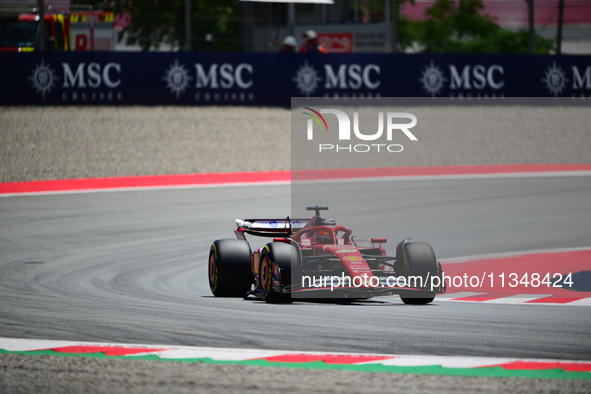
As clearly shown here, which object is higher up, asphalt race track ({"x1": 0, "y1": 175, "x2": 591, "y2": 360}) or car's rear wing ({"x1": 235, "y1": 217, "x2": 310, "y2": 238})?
car's rear wing ({"x1": 235, "y1": 217, "x2": 310, "y2": 238})

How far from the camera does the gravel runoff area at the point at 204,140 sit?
21.1 meters

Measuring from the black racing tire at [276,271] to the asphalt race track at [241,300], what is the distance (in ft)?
0.48

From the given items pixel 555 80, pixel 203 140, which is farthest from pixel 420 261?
pixel 555 80

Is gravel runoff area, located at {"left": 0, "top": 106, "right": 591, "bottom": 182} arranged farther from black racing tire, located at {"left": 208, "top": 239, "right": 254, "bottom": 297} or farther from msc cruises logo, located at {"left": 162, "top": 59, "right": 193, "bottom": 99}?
black racing tire, located at {"left": 208, "top": 239, "right": 254, "bottom": 297}

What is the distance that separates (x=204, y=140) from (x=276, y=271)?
15.5 meters

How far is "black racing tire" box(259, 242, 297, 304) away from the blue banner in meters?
15.4

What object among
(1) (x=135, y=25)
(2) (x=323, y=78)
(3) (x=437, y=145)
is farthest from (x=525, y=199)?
(1) (x=135, y=25)

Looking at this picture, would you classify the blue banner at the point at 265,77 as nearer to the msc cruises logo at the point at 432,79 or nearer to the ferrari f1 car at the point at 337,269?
the msc cruises logo at the point at 432,79

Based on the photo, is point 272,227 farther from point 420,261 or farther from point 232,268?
point 420,261

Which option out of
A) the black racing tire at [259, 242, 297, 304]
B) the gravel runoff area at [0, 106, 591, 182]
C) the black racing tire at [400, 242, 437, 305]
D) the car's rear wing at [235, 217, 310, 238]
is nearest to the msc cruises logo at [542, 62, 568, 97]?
the gravel runoff area at [0, 106, 591, 182]

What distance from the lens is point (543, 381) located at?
5.71 m

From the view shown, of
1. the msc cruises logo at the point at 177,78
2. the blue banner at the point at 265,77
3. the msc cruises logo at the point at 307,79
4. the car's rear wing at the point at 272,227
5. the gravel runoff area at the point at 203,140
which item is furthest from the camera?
the msc cruises logo at the point at 307,79

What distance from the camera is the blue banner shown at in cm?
2303

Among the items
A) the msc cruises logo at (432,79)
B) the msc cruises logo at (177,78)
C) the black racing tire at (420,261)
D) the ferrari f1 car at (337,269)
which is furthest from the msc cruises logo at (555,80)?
the black racing tire at (420,261)
